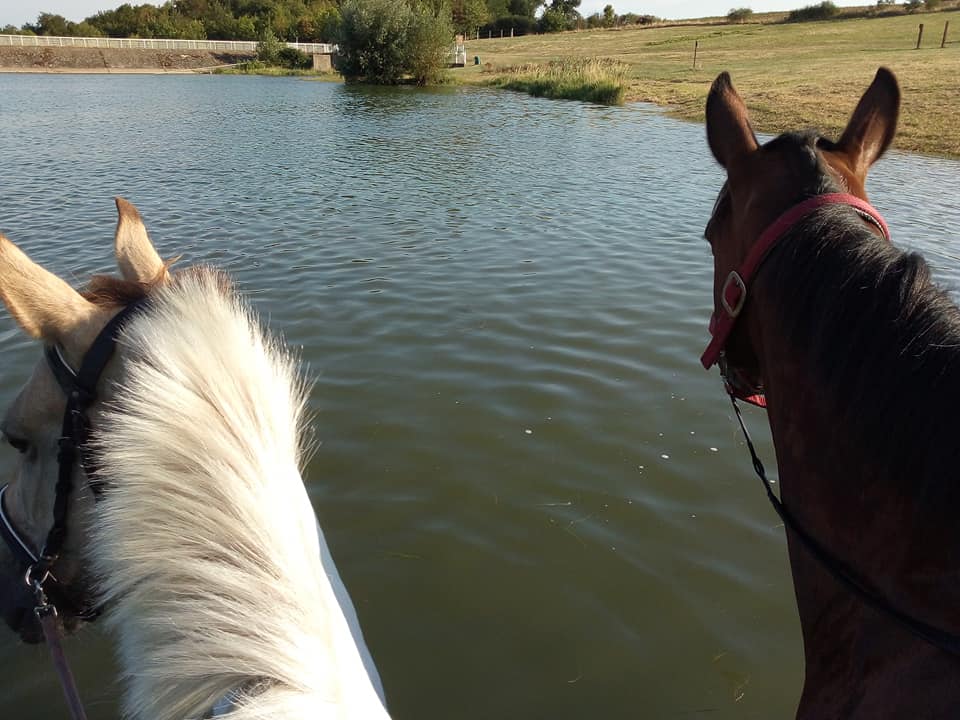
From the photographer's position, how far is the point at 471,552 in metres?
3.49

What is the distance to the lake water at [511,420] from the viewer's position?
112 inches

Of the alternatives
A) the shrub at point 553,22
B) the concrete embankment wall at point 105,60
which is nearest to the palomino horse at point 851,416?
the concrete embankment wall at point 105,60

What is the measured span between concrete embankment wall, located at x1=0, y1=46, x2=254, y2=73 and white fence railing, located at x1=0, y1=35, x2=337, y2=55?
1.45 meters

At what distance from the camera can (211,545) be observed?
45.5 inches

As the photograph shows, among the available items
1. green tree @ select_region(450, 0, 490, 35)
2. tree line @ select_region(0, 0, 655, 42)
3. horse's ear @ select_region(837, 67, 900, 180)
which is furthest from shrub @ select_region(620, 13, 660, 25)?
horse's ear @ select_region(837, 67, 900, 180)

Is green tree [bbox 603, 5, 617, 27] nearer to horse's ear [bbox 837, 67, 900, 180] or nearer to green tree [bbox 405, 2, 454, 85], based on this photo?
green tree [bbox 405, 2, 454, 85]

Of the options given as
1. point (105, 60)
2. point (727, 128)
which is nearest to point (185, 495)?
point (727, 128)

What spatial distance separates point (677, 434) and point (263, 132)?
1972 cm

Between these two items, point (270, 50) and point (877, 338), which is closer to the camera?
point (877, 338)

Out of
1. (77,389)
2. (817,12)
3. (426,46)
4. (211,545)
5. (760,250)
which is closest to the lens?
(211,545)

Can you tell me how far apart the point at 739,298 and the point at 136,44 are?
288 feet

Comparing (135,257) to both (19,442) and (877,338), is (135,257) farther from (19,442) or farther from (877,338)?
(877,338)

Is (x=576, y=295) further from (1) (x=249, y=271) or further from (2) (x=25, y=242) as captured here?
(2) (x=25, y=242)

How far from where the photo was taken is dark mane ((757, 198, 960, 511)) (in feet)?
3.86
